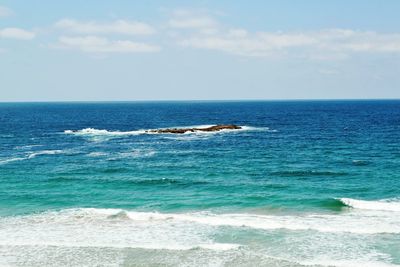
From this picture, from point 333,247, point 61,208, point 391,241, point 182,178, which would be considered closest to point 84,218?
point 61,208

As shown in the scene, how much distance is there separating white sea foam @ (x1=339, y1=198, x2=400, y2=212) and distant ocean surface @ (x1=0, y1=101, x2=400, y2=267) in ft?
0.25

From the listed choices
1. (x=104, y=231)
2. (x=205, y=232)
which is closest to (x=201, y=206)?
(x=205, y=232)

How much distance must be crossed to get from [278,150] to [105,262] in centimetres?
4111

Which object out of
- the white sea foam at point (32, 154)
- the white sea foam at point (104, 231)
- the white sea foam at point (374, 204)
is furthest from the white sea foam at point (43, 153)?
the white sea foam at point (374, 204)

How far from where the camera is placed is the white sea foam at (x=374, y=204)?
3352 centimetres

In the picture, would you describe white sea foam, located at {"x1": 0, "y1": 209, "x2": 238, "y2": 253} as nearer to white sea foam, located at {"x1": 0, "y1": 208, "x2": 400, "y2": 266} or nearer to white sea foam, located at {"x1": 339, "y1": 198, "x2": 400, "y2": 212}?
white sea foam, located at {"x1": 0, "y1": 208, "x2": 400, "y2": 266}

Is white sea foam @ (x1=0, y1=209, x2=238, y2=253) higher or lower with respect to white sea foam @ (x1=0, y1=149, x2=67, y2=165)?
lower

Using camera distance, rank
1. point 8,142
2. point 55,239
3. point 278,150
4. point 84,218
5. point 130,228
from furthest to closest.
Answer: point 8,142 < point 278,150 < point 84,218 < point 130,228 < point 55,239

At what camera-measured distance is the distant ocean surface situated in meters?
25.3

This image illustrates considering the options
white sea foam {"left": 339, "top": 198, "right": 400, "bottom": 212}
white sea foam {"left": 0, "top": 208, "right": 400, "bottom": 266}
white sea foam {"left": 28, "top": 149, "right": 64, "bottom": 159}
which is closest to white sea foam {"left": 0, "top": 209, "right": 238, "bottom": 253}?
white sea foam {"left": 0, "top": 208, "right": 400, "bottom": 266}

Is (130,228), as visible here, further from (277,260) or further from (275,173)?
(275,173)

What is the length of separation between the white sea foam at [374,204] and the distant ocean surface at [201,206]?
8 cm

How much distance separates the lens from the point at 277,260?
24.0 meters

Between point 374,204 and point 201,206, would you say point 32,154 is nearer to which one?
point 201,206
